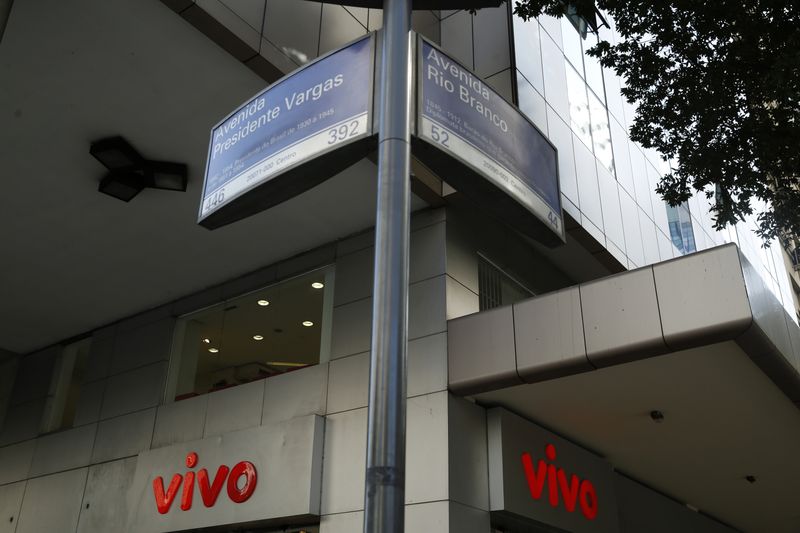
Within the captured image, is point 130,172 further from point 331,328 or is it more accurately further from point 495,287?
point 495,287

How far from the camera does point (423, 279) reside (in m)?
9.89

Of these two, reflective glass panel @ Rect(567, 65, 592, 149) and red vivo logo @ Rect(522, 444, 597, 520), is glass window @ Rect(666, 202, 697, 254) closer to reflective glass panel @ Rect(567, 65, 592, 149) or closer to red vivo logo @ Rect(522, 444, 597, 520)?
reflective glass panel @ Rect(567, 65, 592, 149)

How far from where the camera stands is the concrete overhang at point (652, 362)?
767 cm

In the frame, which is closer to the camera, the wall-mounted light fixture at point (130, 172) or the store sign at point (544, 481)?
the store sign at point (544, 481)

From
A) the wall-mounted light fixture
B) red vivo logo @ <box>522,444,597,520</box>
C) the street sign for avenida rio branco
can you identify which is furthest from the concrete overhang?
the street sign for avenida rio branco

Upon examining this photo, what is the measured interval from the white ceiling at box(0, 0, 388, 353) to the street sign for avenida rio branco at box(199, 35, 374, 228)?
3.22 m

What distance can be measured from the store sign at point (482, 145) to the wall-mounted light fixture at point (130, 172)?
5852mm

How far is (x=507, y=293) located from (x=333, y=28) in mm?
4789

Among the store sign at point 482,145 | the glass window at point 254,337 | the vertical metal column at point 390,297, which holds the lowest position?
the vertical metal column at point 390,297

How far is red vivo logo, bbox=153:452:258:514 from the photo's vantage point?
975 centimetres

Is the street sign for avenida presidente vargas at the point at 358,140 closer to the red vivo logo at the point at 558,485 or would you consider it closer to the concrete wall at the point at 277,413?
the concrete wall at the point at 277,413

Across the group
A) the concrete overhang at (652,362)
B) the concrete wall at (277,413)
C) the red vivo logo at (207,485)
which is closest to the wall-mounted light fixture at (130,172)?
the concrete wall at (277,413)

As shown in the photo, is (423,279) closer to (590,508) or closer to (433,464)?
(433,464)

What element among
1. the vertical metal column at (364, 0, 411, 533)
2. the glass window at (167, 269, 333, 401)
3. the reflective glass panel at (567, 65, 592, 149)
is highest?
the reflective glass panel at (567, 65, 592, 149)
